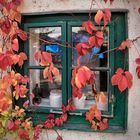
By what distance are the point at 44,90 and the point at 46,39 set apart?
52 centimetres

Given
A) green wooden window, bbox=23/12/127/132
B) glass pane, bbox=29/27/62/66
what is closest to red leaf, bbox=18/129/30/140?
green wooden window, bbox=23/12/127/132

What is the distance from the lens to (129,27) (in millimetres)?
2799

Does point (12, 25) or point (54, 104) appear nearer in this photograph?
point (12, 25)

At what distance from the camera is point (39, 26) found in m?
3.02

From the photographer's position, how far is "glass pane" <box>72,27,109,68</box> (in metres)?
Result: 2.91

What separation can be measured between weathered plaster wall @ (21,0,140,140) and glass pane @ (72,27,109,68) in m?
0.22

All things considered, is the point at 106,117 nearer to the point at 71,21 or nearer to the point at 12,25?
the point at 71,21

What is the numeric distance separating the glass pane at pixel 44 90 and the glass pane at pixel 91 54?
318 millimetres

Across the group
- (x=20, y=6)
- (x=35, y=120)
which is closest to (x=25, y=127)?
(x=35, y=120)

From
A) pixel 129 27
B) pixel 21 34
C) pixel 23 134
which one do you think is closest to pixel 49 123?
pixel 23 134

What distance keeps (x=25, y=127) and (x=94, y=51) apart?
3.16ft

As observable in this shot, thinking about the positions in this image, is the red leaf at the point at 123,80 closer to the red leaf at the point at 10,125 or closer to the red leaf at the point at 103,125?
the red leaf at the point at 103,125

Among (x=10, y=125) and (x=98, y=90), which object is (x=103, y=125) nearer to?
(x=98, y=90)

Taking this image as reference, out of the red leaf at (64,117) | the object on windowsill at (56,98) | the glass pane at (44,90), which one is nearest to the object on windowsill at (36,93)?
the glass pane at (44,90)
